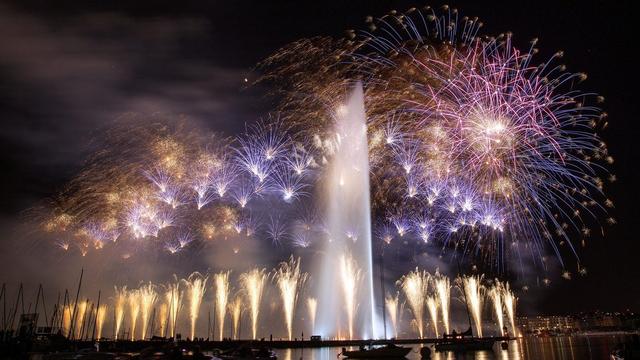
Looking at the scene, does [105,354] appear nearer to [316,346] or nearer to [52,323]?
[52,323]

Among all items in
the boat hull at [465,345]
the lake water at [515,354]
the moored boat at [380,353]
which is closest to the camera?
the moored boat at [380,353]

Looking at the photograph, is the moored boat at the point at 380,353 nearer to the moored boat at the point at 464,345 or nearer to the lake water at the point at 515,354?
the lake water at the point at 515,354

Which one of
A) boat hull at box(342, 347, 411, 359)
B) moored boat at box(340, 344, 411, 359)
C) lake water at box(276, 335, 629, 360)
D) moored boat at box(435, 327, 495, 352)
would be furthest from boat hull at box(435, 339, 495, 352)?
moored boat at box(340, 344, 411, 359)

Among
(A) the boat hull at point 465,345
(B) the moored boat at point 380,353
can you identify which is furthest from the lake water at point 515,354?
(B) the moored boat at point 380,353

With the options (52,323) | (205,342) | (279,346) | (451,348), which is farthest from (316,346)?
(52,323)

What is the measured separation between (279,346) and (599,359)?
198 feet

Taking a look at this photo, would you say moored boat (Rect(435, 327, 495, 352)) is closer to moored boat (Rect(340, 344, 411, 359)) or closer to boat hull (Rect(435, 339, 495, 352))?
boat hull (Rect(435, 339, 495, 352))

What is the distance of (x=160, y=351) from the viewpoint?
57.3 m

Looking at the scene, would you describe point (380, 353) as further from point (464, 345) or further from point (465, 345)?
point (465, 345)

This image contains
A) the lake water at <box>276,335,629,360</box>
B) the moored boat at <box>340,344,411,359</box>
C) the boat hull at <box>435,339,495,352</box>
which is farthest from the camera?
the boat hull at <box>435,339,495,352</box>

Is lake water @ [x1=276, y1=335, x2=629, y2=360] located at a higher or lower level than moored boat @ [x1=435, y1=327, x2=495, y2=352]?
lower

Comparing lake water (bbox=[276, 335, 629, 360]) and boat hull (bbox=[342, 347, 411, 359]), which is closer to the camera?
boat hull (bbox=[342, 347, 411, 359])

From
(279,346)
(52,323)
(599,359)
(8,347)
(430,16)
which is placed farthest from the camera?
(279,346)

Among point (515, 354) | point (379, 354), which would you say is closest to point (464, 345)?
point (515, 354)
